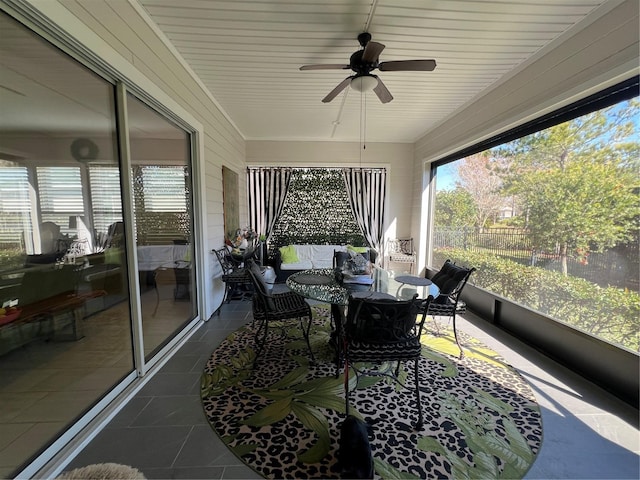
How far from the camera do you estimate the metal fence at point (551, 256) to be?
194 centimetres

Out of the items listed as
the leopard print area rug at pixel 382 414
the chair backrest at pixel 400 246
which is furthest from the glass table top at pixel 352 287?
the chair backrest at pixel 400 246

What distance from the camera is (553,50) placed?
7.55 feet

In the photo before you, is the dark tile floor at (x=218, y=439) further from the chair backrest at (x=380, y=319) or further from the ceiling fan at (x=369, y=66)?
the ceiling fan at (x=369, y=66)

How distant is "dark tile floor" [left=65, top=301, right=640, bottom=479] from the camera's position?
1382 millimetres

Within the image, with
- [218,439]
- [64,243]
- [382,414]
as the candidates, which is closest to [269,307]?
[218,439]

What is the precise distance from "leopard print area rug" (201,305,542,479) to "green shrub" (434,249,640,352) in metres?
0.74

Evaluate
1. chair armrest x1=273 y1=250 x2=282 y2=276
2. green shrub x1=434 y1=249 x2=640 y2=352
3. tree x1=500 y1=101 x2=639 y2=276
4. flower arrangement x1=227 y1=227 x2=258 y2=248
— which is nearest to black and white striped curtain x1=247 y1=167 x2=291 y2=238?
flower arrangement x1=227 y1=227 x2=258 y2=248

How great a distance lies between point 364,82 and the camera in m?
2.18

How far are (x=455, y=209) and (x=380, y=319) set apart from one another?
3307mm

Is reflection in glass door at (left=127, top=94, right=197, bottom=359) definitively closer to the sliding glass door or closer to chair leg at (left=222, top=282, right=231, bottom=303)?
the sliding glass door

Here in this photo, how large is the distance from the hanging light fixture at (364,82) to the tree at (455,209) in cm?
255

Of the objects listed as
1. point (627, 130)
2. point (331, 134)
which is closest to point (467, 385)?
point (627, 130)

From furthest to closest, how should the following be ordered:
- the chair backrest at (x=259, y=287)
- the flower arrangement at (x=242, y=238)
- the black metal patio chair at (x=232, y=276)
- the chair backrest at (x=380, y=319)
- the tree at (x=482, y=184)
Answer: the flower arrangement at (x=242, y=238) → the black metal patio chair at (x=232, y=276) → the tree at (x=482, y=184) → the chair backrest at (x=259, y=287) → the chair backrest at (x=380, y=319)

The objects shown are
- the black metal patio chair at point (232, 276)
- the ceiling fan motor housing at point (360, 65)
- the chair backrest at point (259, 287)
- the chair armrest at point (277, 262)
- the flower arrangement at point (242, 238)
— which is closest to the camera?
the ceiling fan motor housing at point (360, 65)
